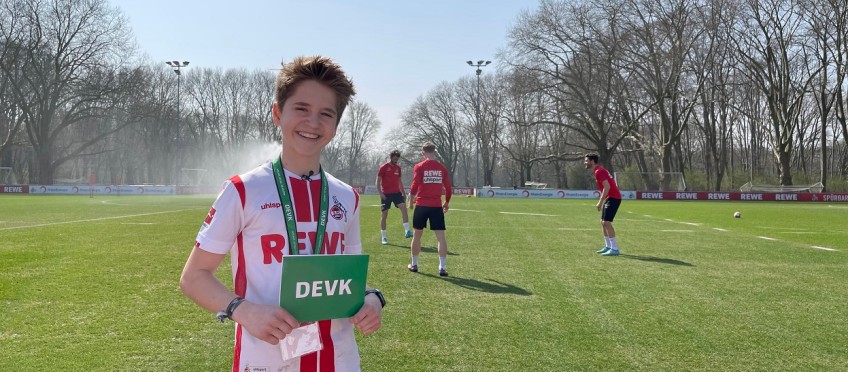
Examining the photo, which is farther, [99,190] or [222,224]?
[99,190]

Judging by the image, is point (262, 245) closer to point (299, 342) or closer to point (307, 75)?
point (299, 342)

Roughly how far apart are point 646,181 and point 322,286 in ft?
165

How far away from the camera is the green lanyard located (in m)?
1.98

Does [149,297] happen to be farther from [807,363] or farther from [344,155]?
[344,155]

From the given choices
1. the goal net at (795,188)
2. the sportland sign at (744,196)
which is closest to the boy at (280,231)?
the sportland sign at (744,196)

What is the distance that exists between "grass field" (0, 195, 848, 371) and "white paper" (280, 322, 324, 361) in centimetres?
268

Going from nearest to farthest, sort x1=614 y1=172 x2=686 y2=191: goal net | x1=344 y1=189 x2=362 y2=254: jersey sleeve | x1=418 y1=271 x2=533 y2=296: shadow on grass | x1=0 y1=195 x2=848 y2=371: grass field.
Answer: x1=344 y1=189 x2=362 y2=254: jersey sleeve < x1=0 y1=195 x2=848 y2=371: grass field < x1=418 y1=271 x2=533 y2=296: shadow on grass < x1=614 y1=172 x2=686 y2=191: goal net

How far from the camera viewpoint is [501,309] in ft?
21.2

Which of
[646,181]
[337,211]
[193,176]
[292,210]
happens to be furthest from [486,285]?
[193,176]

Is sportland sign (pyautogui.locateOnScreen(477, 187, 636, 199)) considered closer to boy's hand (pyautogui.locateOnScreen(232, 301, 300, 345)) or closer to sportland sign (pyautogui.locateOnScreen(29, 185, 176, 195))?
sportland sign (pyautogui.locateOnScreen(29, 185, 176, 195))

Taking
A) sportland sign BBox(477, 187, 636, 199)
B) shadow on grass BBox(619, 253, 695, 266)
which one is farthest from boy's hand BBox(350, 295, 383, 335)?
sportland sign BBox(477, 187, 636, 199)

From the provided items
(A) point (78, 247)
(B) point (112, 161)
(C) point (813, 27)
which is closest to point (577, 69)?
(C) point (813, 27)

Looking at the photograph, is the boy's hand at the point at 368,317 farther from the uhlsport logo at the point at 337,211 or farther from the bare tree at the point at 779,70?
the bare tree at the point at 779,70

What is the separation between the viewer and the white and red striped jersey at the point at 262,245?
1.92 metres
